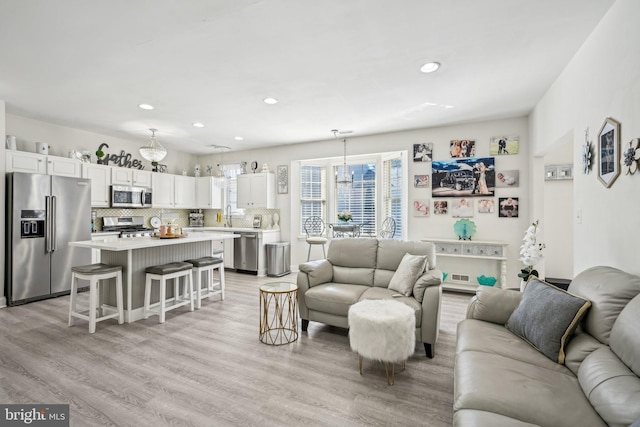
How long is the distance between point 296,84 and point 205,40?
3.66 feet

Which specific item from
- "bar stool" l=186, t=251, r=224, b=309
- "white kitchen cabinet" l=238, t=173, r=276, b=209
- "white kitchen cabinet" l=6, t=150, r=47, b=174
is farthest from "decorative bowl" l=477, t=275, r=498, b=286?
"white kitchen cabinet" l=6, t=150, r=47, b=174

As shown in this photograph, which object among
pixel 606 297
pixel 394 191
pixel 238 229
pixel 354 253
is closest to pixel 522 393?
pixel 606 297

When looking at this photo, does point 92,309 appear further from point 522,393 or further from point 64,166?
point 522,393

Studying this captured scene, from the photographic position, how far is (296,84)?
340 centimetres

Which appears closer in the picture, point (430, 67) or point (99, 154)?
point (430, 67)

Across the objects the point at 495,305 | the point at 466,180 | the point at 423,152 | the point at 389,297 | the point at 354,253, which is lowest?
the point at 389,297

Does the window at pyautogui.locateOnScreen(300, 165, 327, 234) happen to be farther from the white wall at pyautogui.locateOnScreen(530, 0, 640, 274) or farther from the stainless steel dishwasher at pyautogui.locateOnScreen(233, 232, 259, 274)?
the white wall at pyautogui.locateOnScreen(530, 0, 640, 274)

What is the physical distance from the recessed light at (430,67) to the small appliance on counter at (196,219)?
6105mm

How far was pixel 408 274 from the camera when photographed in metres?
2.98

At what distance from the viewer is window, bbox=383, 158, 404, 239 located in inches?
215

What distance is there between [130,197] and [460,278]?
19.9 feet

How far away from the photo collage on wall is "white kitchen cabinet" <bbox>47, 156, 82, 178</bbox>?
18.3 feet

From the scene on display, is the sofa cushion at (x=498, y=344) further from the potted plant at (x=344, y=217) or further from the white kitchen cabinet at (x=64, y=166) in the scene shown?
the white kitchen cabinet at (x=64, y=166)

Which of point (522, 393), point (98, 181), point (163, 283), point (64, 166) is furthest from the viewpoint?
point (98, 181)
